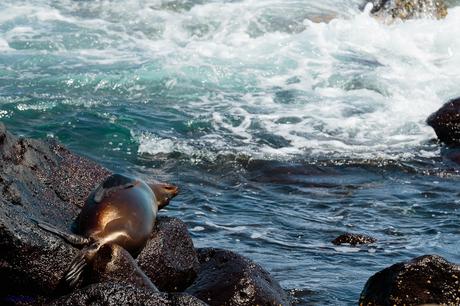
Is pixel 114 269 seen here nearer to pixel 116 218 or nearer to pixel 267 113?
pixel 116 218

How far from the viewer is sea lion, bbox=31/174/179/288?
17.2 ft

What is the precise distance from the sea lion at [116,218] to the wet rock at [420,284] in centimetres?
155

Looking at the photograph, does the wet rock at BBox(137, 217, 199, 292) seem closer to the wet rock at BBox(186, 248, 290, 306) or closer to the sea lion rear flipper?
the wet rock at BBox(186, 248, 290, 306)

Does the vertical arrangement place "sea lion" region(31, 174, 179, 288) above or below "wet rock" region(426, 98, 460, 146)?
above

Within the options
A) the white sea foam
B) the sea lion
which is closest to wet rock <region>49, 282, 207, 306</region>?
the sea lion

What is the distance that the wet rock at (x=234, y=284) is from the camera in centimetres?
549

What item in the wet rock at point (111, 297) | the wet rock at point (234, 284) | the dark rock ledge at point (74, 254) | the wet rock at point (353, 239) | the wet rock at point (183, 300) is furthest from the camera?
the wet rock at point (353, 239)

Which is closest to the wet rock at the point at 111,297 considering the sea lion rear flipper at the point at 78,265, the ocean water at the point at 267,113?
the sea lion rear flipper at the point at 78,265

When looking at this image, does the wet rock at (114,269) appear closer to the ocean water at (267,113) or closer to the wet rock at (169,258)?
the wet rock at (169,258)

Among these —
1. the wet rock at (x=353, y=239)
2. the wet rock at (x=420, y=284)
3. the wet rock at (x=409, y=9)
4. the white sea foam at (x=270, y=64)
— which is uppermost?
the wet rock at (x=420, y=284)

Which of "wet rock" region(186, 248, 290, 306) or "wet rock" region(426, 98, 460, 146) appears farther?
"wet rock" region(426, 98, 460, 146)

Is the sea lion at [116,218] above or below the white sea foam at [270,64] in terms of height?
above

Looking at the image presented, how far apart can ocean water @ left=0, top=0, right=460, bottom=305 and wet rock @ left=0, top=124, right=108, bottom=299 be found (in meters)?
1.71

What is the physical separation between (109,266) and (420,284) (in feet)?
6.60
